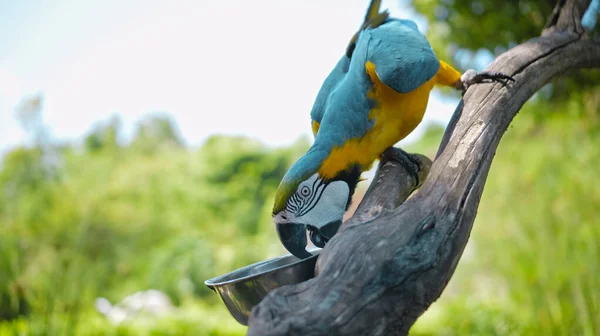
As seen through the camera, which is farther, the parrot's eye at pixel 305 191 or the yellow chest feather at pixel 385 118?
the yellow chest feather at pixel 385 118

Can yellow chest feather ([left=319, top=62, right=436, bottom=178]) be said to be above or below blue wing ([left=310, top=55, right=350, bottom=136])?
below

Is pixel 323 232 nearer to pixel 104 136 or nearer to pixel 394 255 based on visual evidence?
pixel 394 255

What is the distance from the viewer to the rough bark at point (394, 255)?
0.70 metres

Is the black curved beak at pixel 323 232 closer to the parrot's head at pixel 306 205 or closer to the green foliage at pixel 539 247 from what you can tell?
the parrot's head at pixel 306 205

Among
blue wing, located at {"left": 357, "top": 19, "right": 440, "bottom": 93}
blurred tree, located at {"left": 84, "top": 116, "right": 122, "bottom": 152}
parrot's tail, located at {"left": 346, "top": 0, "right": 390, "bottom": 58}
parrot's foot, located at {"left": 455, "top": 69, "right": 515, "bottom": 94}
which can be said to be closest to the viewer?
blue wing, located at {"left": 357, "top": 19, "right": 440, "bottom": 93}

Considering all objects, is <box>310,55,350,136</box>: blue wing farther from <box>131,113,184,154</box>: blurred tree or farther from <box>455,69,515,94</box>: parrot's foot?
<box>131,113,184,154</box>: blurred tree

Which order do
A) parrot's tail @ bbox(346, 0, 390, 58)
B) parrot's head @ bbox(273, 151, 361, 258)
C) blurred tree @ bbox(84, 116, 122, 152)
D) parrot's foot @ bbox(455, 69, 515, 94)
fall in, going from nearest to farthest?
parrot's head @ bbox(273, 151, 361, 258) < parrot's foot @ bbox(455, 69, 515, 94) < parrot's tail @ bbox(346, 0, 390, 58) < blurred tree @ bbox(84, 116, 122, 152)

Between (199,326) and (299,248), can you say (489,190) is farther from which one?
(299,248)

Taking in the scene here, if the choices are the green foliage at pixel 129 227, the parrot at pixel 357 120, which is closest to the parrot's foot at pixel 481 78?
the parrot at pixel 357 120

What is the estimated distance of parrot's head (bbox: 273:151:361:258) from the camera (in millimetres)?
1071

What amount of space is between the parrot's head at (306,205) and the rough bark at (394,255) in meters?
A: 0.08

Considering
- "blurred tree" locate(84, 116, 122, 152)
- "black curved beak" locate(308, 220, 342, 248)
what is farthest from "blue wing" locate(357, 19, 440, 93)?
"blurred tree" locate(84, 116, 122, 152)

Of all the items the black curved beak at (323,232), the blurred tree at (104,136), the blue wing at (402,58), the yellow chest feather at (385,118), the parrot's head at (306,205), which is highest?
the blurred tree at (104,136)

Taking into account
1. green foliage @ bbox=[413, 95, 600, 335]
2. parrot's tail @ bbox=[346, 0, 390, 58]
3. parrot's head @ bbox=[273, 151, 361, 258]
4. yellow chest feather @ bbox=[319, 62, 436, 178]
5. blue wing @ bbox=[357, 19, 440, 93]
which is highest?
parrot's tail @ bbox=[346, 0, 390, 58]
